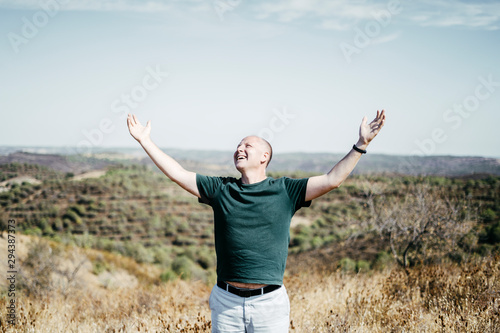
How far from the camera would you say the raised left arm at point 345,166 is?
91.3 inches

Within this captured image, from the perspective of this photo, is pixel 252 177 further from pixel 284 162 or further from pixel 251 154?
pixel 284 162

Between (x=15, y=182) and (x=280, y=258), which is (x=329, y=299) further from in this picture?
(x=15, y=182)

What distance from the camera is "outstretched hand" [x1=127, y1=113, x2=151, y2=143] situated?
2676 mm

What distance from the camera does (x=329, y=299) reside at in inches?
201

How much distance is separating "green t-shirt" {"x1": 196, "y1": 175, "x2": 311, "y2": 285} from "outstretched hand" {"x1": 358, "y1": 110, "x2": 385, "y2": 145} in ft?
1.57

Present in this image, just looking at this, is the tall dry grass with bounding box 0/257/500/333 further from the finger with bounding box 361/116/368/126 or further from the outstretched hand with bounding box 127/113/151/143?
the finger with bounding box 361/116/368/126

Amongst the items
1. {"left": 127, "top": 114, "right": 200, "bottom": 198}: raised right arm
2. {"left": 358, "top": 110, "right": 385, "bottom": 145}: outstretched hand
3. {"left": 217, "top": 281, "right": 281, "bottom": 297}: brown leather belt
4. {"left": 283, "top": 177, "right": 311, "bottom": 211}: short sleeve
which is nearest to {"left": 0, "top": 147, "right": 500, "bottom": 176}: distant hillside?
{"left": 358, "top": 110, "right": 385, "bottom": 145}: outstretched hand

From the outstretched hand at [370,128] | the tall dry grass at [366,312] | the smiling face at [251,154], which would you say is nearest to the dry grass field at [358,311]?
the tall dry grass at [366,312]

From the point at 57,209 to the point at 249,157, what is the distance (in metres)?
33.5

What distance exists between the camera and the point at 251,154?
256 cm

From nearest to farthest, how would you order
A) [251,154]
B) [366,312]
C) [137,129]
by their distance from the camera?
[251,154] → [137,129] → [366,312]

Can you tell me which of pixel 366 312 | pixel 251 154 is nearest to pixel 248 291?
pixel 251 154

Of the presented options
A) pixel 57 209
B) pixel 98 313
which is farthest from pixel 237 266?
pixel 57 209

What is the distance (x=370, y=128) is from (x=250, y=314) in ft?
4.71
